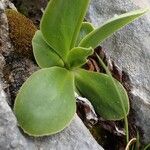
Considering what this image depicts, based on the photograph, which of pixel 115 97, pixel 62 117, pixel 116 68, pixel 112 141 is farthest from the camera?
pixel 116 68

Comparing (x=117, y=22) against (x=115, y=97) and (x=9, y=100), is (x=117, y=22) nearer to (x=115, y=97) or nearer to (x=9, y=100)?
(x=115, y=97)

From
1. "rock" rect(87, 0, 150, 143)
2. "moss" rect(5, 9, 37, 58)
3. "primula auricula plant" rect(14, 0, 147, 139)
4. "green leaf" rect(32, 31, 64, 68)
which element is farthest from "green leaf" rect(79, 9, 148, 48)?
"rock" rect(87, 0, 150, 143)

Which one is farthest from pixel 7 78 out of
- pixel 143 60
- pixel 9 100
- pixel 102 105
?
pixel 143 60

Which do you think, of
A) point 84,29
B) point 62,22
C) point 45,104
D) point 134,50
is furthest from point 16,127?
point 134,50

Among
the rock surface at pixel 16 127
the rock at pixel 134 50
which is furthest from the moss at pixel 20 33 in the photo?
the rock at pixel 134 50

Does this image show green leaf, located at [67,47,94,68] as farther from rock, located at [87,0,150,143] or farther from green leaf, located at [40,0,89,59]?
rock, located at [87,0,150,143]
